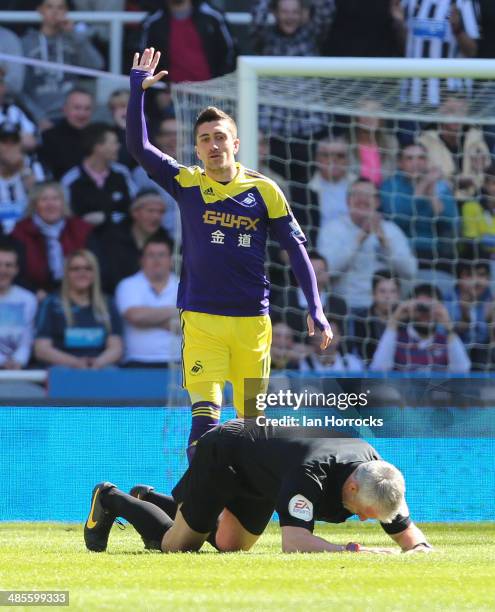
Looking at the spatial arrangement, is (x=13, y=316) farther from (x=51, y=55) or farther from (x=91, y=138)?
(x=51, y=55)

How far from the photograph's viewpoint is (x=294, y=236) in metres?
7.48

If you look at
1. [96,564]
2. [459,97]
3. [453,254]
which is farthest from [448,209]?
[96,564]

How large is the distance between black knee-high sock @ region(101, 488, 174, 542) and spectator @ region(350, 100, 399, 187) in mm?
6627

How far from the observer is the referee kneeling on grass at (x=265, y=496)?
6.01m

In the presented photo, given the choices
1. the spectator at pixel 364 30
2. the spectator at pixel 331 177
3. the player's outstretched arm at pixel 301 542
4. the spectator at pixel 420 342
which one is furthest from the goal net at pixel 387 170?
the player's outstretched arm at pixel 301 542

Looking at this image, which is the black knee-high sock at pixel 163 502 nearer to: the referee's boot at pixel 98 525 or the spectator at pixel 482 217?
the referee's boot at pixel 98 525

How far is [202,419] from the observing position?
724 cm

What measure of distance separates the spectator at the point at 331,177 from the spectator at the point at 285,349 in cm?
118

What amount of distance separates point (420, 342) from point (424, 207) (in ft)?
4.60

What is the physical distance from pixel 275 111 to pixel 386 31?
190 centimetres

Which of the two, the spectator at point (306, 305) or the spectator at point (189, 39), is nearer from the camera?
the spectator at point (306, 305)

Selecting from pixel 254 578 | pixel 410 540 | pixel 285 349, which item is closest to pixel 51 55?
pixel 285 349

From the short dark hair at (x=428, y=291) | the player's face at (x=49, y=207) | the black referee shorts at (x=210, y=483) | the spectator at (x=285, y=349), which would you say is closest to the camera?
the black referee shorts at (x=210, y=483)

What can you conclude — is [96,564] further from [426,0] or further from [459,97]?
[426,0]
